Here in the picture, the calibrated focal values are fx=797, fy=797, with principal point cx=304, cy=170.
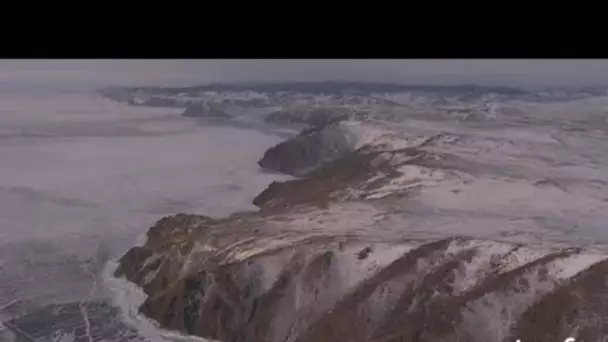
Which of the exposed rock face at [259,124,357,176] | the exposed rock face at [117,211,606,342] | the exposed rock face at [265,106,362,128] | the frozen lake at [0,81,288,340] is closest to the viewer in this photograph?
the exposed rock face at [117,211,606,342]

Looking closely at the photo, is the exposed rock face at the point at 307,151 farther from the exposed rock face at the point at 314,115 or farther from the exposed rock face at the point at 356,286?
the exposed rock face at the point at 356,286

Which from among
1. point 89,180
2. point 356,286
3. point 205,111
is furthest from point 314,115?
point 89,180

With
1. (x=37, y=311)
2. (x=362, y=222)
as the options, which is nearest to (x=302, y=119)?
(x=362, y=222)

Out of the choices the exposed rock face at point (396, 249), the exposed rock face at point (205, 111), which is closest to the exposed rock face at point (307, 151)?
the exposed rock face at point (396, 249)

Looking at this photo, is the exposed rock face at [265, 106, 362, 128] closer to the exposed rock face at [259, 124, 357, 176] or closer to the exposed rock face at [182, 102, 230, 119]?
the exposed rock face at [259, 124, 357, 176]

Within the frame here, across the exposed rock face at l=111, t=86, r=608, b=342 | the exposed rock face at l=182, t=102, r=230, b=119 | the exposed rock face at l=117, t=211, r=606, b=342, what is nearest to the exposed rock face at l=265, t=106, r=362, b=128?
the exposed rock face at l=111, t=86, r=608, b=342

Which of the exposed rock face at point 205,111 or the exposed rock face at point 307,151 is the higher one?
the exposed rock face at point 205,111

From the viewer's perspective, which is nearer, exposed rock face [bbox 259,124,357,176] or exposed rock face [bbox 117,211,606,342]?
exposed rock face [bbox 117,211,606,342]
